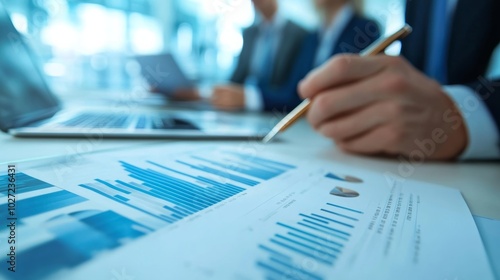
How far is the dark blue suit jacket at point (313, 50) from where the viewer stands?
99 cm

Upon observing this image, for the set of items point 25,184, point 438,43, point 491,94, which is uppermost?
point 438,43

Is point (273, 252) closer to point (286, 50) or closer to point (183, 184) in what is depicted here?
point (183, 184)

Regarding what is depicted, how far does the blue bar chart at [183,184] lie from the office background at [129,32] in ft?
2.14

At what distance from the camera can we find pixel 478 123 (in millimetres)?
397

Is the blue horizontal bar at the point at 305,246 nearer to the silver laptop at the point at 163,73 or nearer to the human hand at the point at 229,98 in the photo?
the human hand at the point at 229,98

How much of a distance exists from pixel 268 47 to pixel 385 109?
151 centimetres

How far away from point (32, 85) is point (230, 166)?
387 mm

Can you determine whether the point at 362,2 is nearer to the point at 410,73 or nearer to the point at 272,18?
the point at 272,18

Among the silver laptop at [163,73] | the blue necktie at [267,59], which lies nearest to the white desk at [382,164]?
the silver laptop at [163,73]

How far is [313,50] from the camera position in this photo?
1.43 meters

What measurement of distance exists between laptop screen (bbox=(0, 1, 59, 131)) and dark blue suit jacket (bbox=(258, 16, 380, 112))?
642 millimetres

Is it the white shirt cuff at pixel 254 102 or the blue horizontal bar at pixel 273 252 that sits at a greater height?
the white shirt cuff at pixel 254 102

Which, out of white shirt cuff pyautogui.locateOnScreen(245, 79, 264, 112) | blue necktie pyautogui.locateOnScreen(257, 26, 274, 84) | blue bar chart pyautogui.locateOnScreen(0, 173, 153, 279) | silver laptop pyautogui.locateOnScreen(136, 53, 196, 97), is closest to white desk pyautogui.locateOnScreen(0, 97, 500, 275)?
blue bar chart pyautogui.locateOnScreen(0, 173, 153, 279)

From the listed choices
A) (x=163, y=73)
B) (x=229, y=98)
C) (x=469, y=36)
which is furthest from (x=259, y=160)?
(x=163, y=73)
